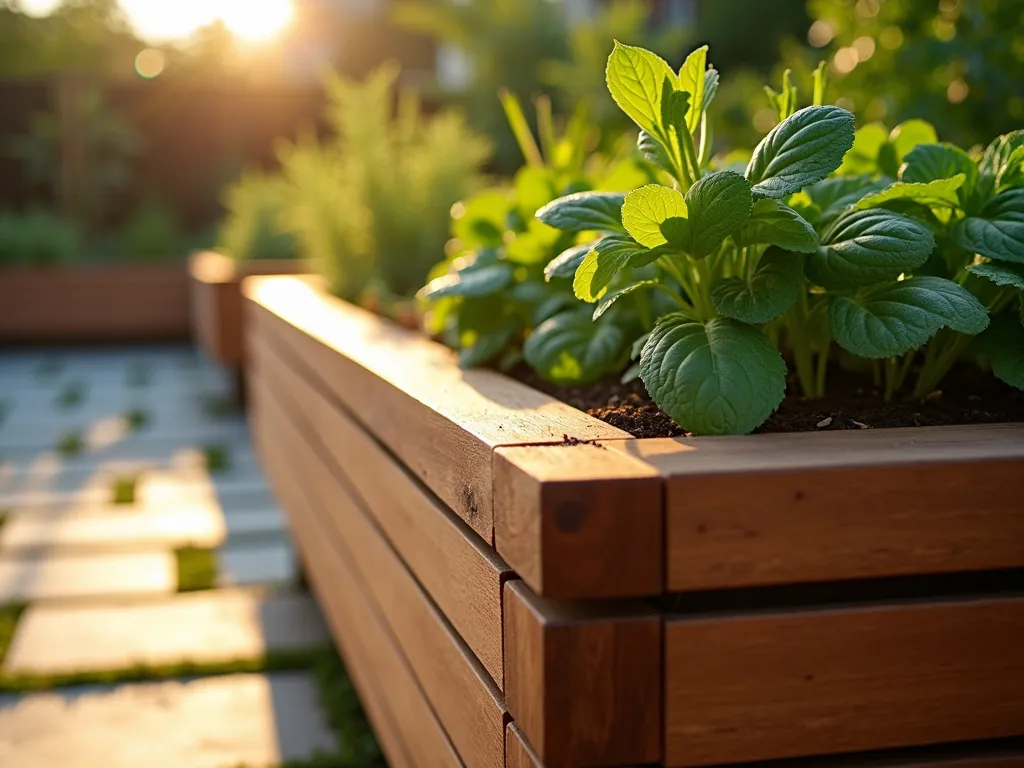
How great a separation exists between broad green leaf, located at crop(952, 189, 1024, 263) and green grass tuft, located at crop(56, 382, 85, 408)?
18.3ft

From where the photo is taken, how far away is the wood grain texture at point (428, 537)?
1.05 m

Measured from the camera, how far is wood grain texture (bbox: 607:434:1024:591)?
858 millimetres

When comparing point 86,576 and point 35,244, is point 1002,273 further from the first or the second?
point 35,244

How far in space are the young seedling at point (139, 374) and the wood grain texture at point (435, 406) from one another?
4.70 meters

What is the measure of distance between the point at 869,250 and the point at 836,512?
1.07 feet

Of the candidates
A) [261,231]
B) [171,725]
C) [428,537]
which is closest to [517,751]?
[428,537]

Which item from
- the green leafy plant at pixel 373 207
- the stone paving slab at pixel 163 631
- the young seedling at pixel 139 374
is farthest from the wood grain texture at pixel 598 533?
the young seedling at pixel 139 374

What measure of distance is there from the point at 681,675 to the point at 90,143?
11.0m

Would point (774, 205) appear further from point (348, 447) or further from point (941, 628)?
point (348, 447)

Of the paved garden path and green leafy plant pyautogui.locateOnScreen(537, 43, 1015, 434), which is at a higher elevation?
green leafy plant pyautogui.locateOnScreen(537, 43, 1015, 434)

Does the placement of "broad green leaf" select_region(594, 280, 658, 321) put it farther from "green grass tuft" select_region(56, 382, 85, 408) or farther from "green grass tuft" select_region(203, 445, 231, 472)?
"green grass tuft" select_region(56, 382, 85, 408)

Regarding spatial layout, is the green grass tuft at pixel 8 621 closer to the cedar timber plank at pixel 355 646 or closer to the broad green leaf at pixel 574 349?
the cedar timber plank at pixel 355 646

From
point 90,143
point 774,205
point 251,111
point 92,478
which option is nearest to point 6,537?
point 92,478

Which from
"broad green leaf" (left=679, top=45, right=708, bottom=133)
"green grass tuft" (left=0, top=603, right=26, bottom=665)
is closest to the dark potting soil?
"broad green leaf" (left=679, top=45, right=708, bottom=133)
